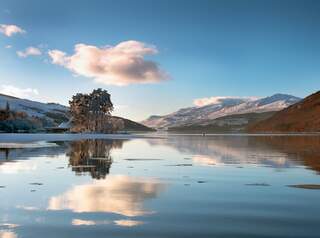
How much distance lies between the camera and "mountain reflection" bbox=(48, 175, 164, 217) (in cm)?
1545

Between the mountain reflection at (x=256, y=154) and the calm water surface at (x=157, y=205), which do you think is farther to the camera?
the mountain reflection at (x=256, y=154)

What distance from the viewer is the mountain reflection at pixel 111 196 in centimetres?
1545

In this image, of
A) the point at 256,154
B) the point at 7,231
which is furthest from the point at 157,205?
the point at 256,154

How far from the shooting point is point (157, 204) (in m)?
16.4

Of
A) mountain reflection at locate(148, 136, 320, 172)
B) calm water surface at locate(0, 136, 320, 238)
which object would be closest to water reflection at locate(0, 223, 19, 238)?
calm water surface at locate(0, 136, 320, 238)

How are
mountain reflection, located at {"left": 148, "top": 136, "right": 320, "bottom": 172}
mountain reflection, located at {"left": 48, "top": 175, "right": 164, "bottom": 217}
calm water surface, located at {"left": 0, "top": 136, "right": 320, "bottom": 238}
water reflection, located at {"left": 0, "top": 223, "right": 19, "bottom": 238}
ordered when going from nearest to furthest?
water reflection, located at {"left": 0, "top": 223, "right": 19, "bottom": 238} < calm water surface, located at {"left": 0, "top": 136, "right": 320, "bottom": 238} < mountain reflection, located at {"left": 48, "top": 175, "right": 164, "bottom": 217} < mountain reflection, located at {"left": 148, "top": 136, "right": 320, "bottom": 172}

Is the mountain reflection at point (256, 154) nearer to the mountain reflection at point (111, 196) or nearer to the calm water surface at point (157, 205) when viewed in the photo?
the calm water surface at point (157, 205)

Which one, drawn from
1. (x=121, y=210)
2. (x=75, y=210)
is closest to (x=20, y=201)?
(x=75, y=210)

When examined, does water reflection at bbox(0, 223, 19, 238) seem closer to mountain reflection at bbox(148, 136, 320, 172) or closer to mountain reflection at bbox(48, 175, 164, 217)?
mountain reflection at bbox(48, 175, 164, 217)

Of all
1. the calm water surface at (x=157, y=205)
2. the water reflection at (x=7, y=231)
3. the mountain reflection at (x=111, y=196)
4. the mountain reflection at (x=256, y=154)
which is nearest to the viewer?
the water reflection at (x=7, y=231)

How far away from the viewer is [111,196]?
1805cm

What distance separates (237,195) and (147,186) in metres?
4.78

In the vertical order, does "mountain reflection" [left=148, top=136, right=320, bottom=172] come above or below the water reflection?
above

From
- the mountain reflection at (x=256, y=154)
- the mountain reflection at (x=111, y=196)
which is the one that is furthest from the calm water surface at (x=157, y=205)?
the mountain reflection at (x=256, y=154)
